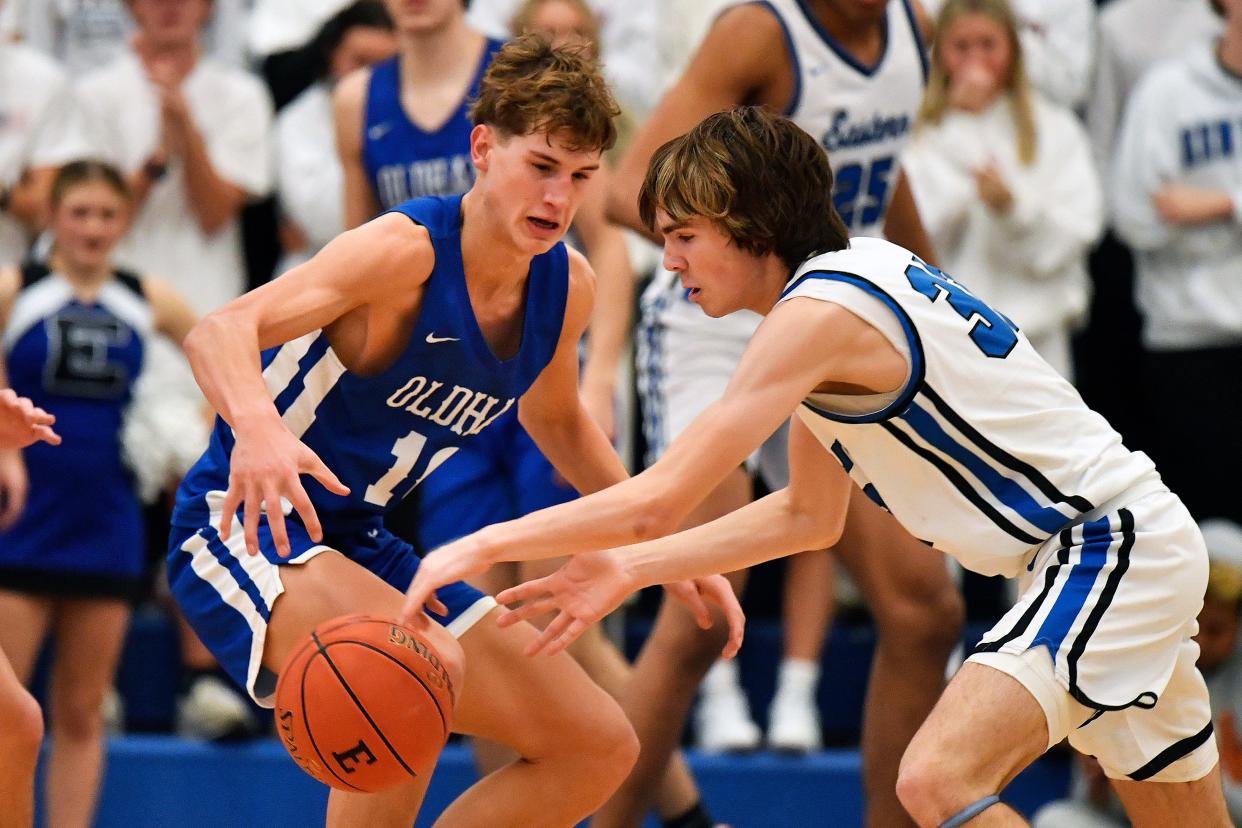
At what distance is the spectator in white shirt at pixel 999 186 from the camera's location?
22.4 feet

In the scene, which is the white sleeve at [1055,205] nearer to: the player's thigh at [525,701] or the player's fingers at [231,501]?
the player's thigh at [525,701]

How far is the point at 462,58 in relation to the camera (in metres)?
5.84

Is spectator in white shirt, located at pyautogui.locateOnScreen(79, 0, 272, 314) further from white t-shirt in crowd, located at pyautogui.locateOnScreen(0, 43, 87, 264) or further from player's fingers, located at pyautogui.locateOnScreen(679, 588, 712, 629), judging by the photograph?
player's fingers, located at pyautogui.locateOnScreen(679, 588, 712, 629)

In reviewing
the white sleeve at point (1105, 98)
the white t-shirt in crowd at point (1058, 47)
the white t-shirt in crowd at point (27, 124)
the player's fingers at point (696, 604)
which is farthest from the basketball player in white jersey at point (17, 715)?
the white sleeve at point (1105, 98)

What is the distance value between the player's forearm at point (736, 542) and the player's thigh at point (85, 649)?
9.86ft

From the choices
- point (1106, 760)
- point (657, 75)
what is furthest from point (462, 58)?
point (1106, 760)

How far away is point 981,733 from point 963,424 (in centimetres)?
61

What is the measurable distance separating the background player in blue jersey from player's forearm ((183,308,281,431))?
2.73 m

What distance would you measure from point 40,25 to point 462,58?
262 cm

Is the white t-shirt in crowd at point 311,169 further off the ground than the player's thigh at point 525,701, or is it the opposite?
the white t-shirt in crowd at point 311,169

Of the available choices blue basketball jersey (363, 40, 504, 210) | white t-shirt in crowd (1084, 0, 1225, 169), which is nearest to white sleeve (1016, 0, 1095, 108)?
white t-shirt in crowd (1084, 0, 1225, 169)

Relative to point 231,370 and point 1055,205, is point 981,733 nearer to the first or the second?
point 231,370

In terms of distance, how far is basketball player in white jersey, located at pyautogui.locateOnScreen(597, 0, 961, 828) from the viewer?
4.81 m

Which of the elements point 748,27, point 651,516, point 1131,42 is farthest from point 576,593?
point 1131,42
